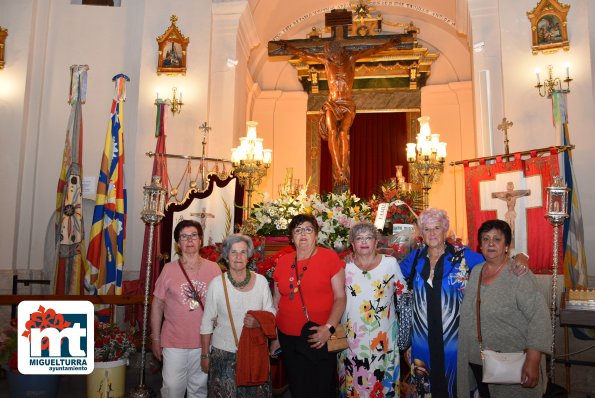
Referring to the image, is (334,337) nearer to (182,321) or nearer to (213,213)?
(182,321)

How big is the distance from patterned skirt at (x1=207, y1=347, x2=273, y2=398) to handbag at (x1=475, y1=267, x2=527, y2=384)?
142 centimetres

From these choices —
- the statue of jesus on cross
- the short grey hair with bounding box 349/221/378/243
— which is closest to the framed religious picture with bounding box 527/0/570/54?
the statue of jesus on cross

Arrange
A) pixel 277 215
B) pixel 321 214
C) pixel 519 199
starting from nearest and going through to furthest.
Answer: pixel 321 214 < pixel 277 215 < pixel 519 199

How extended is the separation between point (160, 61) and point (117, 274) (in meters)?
3.93

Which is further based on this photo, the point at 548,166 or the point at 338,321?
the point at 548,166

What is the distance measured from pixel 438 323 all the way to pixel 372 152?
9156 mm

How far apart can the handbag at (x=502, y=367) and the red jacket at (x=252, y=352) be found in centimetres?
124

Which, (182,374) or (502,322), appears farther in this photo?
(182,374)

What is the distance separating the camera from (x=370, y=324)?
314 cm

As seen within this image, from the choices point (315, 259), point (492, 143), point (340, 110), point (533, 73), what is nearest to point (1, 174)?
point (340, 110)

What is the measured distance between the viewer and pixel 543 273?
19.6 ft

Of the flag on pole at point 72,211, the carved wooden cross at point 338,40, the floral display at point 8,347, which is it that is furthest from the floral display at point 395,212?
the flag on pole at point 72,211

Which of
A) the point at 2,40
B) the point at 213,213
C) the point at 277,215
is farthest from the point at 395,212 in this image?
the point at 2,40

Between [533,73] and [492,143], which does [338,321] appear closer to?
[492,143]
